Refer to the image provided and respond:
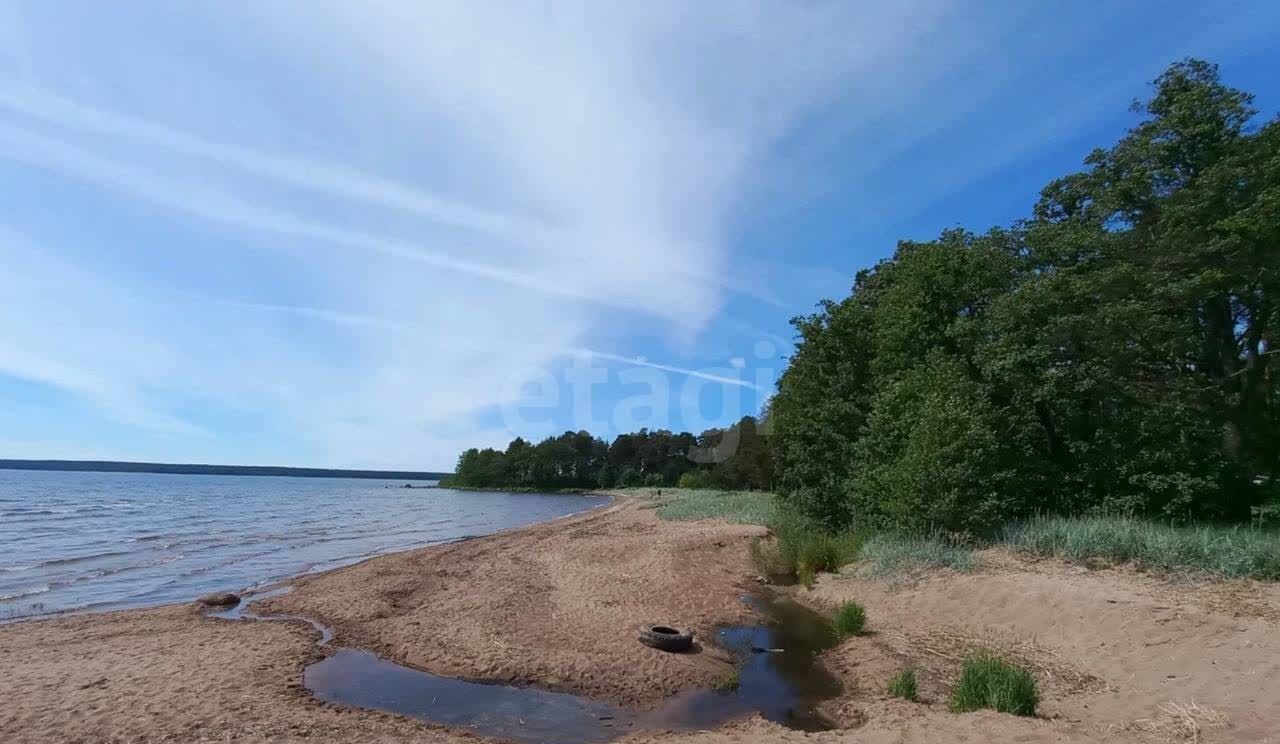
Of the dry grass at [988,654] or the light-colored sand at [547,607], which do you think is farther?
the light-colored sand at [547,607]

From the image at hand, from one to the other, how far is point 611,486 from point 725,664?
389 feet

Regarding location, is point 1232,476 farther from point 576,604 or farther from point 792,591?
point 576,604

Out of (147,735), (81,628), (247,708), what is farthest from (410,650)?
(81,628)

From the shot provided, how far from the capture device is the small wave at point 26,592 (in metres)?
15.4

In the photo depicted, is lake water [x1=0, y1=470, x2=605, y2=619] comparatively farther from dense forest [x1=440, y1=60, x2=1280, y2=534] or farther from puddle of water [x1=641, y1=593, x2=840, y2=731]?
dense forest [x1=440, y1=60, x2=1280, y2=534]

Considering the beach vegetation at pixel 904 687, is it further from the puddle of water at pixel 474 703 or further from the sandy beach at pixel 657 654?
the puddle of water at pixel 474 703

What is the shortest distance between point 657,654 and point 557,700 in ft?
7.11

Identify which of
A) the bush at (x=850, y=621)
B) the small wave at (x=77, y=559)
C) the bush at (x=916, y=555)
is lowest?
the bush at (x=850, y=621)

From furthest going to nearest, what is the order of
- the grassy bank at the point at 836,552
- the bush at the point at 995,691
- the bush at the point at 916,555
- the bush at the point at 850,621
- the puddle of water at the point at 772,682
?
the grassy bank at the point at 836,552
the bush at the point at 916,555
the bush at the point at 850,621
the puddle of water at the point at 772,682
the bush at the point at 995,691

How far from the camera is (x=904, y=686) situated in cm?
809

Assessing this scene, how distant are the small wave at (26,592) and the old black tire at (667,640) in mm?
14654

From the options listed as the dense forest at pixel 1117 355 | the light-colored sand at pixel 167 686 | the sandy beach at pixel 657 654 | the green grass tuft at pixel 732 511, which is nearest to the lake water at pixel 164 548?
the sandy beach at pixel 657 654

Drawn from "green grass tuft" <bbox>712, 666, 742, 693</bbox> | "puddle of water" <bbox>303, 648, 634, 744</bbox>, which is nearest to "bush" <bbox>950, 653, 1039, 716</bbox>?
"green grass tuft" <bbox>712, 666, 742, 693</bbox>

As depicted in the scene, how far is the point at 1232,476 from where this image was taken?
15047 mm
